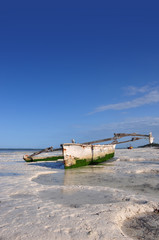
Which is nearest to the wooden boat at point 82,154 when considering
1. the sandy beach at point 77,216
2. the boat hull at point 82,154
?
the boat hull at point 82,154

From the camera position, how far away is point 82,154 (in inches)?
479

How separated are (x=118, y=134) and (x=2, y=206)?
15.1 metres

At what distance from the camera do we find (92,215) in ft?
10.9

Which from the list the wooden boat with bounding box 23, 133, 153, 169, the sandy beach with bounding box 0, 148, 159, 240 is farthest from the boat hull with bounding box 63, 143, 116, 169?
the sandy beach with bounding box 0, 148, 159, 240

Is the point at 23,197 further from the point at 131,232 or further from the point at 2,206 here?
the point at 131,232

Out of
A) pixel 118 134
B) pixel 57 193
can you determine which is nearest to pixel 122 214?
pixel 57 193

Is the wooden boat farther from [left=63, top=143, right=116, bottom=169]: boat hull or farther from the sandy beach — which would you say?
the sandy beach

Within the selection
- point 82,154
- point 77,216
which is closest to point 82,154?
point 82,154

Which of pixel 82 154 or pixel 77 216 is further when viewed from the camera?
pixel 82 154

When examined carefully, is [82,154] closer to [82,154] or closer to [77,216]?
[82,154]

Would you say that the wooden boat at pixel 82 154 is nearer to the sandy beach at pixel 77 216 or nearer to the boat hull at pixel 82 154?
the boat hull at pixel 82 154

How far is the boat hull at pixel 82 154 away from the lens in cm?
1122

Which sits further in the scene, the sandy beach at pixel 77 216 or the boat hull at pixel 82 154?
the boat hull at pixel 82 154

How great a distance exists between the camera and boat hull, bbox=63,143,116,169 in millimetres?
11224
